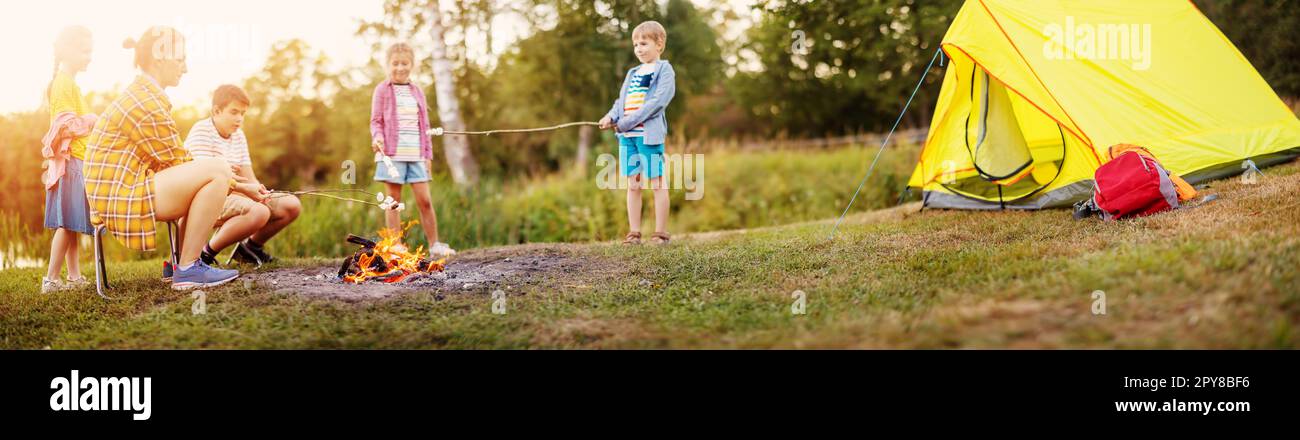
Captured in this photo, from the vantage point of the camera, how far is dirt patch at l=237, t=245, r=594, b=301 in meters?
4.54

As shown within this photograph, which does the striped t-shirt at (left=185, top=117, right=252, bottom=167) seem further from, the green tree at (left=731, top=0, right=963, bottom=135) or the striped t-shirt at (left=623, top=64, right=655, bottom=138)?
the green tree at (left=731, top=0, right=963, bottom=135)

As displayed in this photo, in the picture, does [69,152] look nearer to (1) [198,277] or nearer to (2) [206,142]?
(2) [206,142]

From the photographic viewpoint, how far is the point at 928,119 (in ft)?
50.4

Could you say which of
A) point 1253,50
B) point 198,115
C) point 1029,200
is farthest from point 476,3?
point 1253,50

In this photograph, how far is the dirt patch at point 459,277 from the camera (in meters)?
4.54

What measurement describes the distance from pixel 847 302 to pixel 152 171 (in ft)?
12.6

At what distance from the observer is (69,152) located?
16.0 feet

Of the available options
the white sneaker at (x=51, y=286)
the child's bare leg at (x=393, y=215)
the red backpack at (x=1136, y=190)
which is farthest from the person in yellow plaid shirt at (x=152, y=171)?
the red backpack at (x=1136, y=190)

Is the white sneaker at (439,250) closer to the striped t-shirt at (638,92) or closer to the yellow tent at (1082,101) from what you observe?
the striped t-shirt at (638,92)

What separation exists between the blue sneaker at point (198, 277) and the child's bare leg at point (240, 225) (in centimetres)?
47

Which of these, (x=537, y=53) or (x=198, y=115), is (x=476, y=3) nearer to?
(x=537, y=53)
